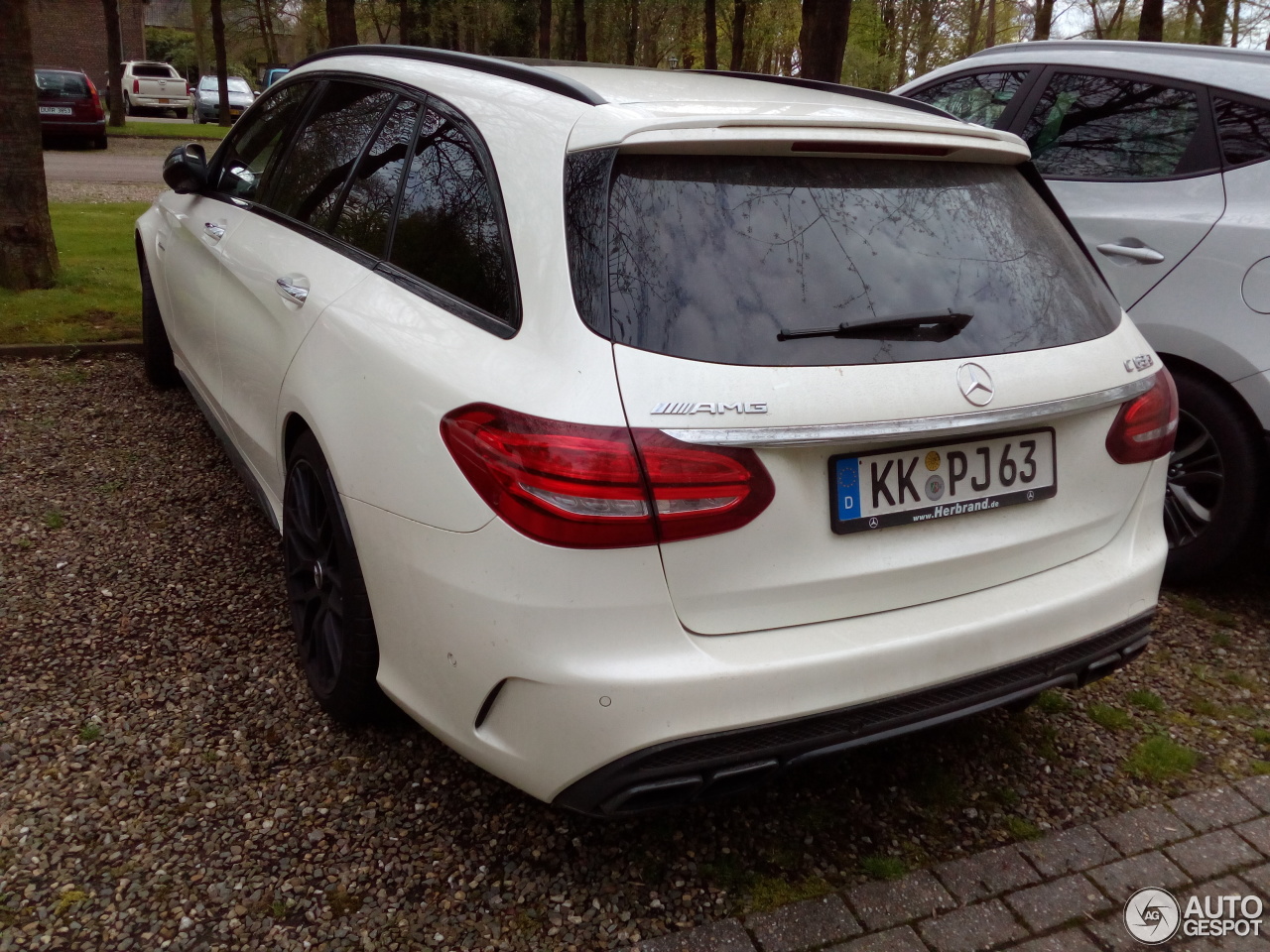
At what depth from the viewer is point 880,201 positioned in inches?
92.5

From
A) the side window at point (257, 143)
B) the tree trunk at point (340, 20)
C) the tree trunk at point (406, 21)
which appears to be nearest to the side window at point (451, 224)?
the side window at point (257, 143)

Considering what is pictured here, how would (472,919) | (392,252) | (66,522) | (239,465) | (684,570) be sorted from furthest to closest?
(66,522) < (239,465) < (392,252) < (472,919) < (684,570)

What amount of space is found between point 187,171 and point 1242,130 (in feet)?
13.2

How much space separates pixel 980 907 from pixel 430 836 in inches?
49.8

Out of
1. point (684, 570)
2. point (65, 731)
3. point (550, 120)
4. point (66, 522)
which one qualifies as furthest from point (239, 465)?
point (684, 570)

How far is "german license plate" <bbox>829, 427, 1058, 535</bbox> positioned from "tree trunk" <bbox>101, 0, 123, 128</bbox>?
27.6m

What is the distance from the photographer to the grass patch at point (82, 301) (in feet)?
21.6

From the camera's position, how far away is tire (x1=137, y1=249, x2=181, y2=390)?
5406 mm

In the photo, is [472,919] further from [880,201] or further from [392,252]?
[880,201]

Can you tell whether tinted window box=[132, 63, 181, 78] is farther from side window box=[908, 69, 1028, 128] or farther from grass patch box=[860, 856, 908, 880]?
grass patch box=[860, 856, 908, 880]

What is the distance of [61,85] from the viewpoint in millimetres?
21219

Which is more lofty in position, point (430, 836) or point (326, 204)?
point (326, 204)

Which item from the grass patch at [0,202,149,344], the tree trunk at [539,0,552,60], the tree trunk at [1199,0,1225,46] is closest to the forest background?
the tree trunk at [539,0,552,60]

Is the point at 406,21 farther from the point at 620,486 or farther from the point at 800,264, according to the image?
the point at 620,486
